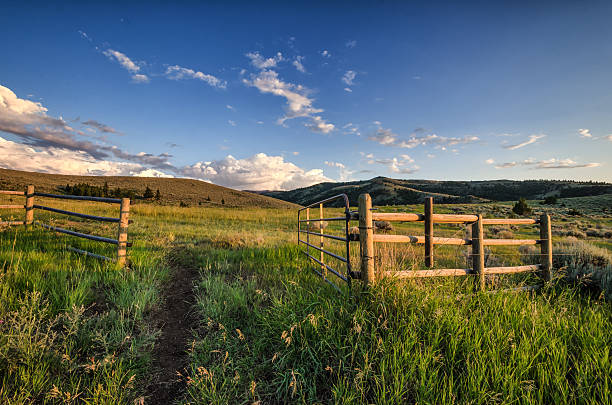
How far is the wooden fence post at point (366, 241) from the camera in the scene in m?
3.51

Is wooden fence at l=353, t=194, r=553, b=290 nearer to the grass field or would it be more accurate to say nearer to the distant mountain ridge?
the grass field

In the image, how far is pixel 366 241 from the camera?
140 inches

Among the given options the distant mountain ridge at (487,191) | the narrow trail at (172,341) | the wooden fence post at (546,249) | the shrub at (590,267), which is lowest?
the narrow trail at (172,341)

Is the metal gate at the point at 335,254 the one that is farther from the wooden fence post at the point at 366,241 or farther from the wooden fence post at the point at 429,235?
the wooden fence post at the point at 429,235

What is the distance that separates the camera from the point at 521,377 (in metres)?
2.35

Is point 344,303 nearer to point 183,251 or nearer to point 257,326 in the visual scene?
point 257,326

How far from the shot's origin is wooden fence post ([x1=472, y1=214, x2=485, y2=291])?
15.0 ft

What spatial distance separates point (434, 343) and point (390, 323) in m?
0.49

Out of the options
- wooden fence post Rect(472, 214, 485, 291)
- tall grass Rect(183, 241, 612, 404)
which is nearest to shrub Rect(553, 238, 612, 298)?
wooden fence post Rect(472, 214, 485, 291)

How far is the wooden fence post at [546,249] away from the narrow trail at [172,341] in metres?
7.49

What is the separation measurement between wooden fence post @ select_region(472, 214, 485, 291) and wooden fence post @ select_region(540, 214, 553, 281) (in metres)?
2.15

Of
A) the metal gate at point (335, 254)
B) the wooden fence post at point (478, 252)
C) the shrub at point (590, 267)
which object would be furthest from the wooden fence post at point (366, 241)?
the shrub at point (590, 267)

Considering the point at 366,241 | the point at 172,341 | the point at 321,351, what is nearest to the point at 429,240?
the point at 366,241

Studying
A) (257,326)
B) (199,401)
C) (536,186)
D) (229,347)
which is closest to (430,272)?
(257,326)
